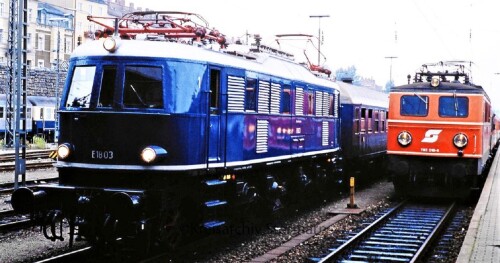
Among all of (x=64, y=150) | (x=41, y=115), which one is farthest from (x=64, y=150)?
(x=41, y=115)

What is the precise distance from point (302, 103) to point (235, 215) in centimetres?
395

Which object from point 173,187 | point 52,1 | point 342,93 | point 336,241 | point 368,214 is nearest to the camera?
point 173,187

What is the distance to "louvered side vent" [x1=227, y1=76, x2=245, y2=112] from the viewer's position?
11664 mm

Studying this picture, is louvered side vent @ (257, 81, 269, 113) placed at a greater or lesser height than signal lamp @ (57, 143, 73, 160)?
greater

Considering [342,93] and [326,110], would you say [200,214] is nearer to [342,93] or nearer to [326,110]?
[326,110]

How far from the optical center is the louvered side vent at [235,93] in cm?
1166

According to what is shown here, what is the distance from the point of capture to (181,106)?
33.7ft

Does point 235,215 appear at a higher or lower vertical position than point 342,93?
lower

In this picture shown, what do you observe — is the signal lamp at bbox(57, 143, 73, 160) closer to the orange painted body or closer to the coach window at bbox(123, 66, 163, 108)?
the coach window at bbox(123, 66, 163, 108)

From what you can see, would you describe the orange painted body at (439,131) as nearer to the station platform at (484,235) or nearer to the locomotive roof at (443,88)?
the locomotive roof at (443,88)

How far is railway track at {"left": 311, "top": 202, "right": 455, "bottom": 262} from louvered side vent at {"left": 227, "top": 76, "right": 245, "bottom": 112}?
2980mm

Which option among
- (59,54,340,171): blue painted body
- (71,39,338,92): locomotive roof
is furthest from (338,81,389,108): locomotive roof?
(59,54,340,171): blue painted body

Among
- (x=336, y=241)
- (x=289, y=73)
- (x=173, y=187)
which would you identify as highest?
(x=289, y=73)

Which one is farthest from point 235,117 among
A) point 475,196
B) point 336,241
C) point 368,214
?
point 475,196
